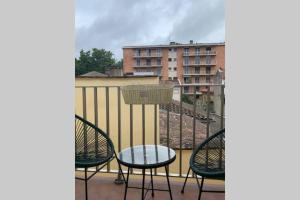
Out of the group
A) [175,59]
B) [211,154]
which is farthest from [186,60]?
[211,154]

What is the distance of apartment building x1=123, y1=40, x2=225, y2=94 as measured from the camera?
40.2 metres

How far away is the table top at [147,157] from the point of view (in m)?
1.95

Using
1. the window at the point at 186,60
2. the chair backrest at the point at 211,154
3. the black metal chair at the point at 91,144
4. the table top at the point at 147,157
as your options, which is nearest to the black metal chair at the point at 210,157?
the chair backrest at the point at 211,154

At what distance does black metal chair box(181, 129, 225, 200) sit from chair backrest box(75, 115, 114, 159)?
2.25 feet

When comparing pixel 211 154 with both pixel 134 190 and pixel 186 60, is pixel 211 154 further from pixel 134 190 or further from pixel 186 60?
pixel 186 60

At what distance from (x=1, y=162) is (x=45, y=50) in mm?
354

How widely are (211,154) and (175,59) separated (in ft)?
126

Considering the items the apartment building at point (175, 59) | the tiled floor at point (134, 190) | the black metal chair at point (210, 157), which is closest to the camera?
the black metal chair at point (210, 157)

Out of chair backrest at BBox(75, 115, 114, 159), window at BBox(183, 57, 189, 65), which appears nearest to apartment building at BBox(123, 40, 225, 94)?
window at BBox(183, 57, 189, 65)

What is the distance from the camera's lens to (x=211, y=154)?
213 cm

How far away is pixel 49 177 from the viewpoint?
2.93ft

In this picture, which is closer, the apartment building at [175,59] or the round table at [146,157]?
the round table at [146,157]

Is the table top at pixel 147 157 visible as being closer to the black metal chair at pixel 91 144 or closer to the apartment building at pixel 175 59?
the black metal chair at pixel 91 144
